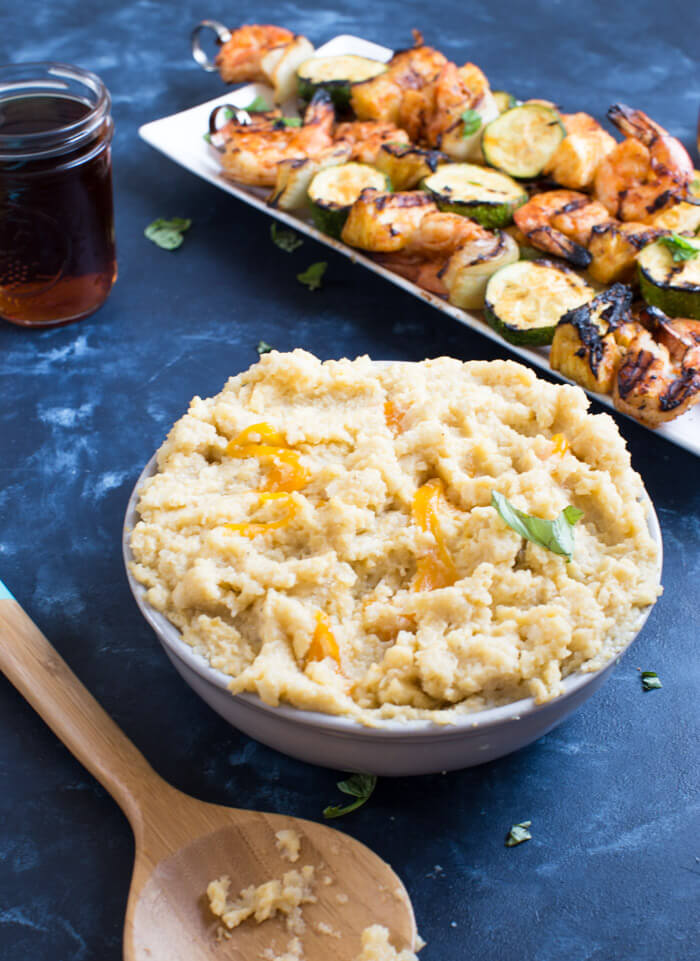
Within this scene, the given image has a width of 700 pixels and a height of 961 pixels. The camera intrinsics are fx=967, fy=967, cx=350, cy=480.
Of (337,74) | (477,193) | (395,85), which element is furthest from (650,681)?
(337,74)

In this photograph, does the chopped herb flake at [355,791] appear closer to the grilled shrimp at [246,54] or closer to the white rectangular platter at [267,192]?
the white rectangular platter at [267,192]

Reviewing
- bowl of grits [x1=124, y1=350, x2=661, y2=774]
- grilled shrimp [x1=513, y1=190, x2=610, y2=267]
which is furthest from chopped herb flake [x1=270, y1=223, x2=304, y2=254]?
bowl of grits [x1=124, y1=350, x2=661, y2=774]

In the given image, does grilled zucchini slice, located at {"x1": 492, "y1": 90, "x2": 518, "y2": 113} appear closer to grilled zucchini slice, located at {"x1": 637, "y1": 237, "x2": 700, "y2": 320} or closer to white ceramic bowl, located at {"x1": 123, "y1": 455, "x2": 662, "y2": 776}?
grilled zucchini slice, located at {"x1": 637, "y1": 237, "x2": 700, "y2": 320}

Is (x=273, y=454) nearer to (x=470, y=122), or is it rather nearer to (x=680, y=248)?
(x=680, y=248)

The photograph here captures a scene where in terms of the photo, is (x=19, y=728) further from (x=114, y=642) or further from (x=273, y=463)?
(x=273, y=463)

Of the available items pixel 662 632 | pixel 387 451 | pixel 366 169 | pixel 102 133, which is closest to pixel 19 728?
pixel 387 451
